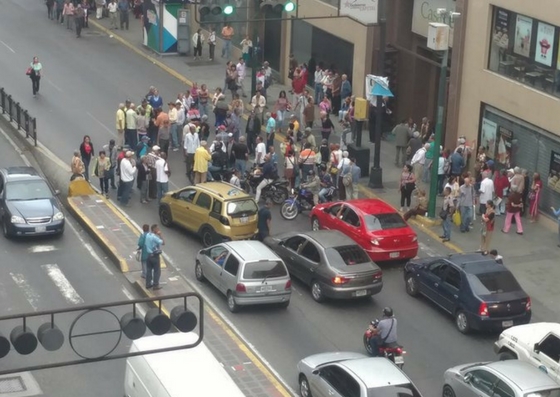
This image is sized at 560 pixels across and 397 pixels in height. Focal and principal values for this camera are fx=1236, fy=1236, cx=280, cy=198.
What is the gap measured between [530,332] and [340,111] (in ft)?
56.7

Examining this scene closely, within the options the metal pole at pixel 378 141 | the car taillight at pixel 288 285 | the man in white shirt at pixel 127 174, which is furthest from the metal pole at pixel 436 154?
the man in white shirt at pixel 127 174

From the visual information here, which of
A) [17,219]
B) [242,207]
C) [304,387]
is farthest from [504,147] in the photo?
[304,387]

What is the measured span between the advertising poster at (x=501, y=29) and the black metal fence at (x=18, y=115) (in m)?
13.9

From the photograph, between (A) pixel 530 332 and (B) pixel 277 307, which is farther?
(B) pixel 277 307

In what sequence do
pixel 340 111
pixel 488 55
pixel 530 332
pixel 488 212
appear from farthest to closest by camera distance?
1. pixel 340 111
2. pixel 488 55
3. pixel 488 212
4. pixel 530 332

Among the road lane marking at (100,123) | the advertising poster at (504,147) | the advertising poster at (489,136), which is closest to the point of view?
the advertising poster at (504,147)

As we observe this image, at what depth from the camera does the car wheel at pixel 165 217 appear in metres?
31.4

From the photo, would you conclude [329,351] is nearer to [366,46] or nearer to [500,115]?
[500,115]

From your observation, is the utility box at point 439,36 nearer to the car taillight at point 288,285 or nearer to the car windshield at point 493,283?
the car windshield at point 493,283

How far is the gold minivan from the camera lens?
96.7ft

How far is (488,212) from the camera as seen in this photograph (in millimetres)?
29406

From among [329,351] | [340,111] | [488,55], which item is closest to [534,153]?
[488,55]

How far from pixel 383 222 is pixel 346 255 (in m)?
2.56

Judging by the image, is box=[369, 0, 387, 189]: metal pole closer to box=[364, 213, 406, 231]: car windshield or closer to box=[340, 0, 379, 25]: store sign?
box=[340, 0, 379, 25]: store sign
